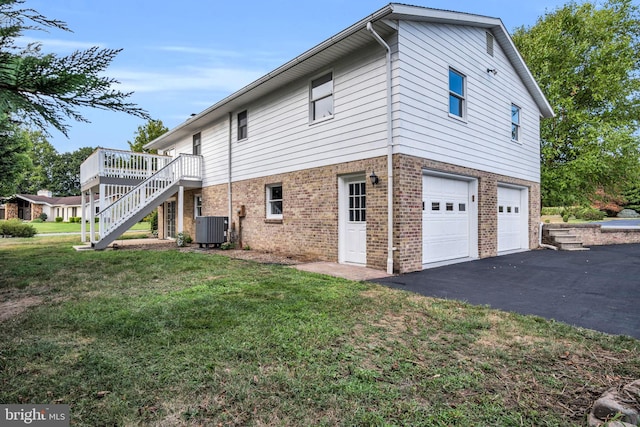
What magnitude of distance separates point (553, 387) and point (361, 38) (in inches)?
289

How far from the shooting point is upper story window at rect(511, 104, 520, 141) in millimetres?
12055

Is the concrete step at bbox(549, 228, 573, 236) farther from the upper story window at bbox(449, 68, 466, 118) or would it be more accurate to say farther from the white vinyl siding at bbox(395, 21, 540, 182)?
the upper story window at bbox(449, 68, 466, 118)

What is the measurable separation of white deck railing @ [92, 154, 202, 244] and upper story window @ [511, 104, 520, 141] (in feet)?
41.0

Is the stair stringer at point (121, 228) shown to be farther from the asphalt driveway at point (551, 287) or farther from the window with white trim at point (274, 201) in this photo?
the asphalt driveway at point (551, 287)

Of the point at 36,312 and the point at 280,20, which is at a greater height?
the point at 280,20

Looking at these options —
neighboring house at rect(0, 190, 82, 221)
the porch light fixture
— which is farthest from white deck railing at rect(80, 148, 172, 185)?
neighboring house at rect(0, 190, 82, 221)

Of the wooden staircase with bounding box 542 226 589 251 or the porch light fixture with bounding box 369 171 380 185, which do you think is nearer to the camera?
the porch light fixture with bounding box 369 171 380 185

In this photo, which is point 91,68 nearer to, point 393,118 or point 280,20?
point 393,118

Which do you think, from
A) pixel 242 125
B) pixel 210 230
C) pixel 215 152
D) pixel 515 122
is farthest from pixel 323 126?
pixel 515 122

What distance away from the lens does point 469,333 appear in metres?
3.76

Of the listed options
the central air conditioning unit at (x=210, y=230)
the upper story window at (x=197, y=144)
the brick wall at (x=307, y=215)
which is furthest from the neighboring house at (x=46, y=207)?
the brick wall at (x=307, y=215)

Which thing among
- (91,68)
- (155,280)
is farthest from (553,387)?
(155,280)

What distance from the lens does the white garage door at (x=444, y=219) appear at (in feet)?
27.4

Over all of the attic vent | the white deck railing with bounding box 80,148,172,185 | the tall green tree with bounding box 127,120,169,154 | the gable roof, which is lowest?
the white deck railing with bounding box 80,148,172,185
